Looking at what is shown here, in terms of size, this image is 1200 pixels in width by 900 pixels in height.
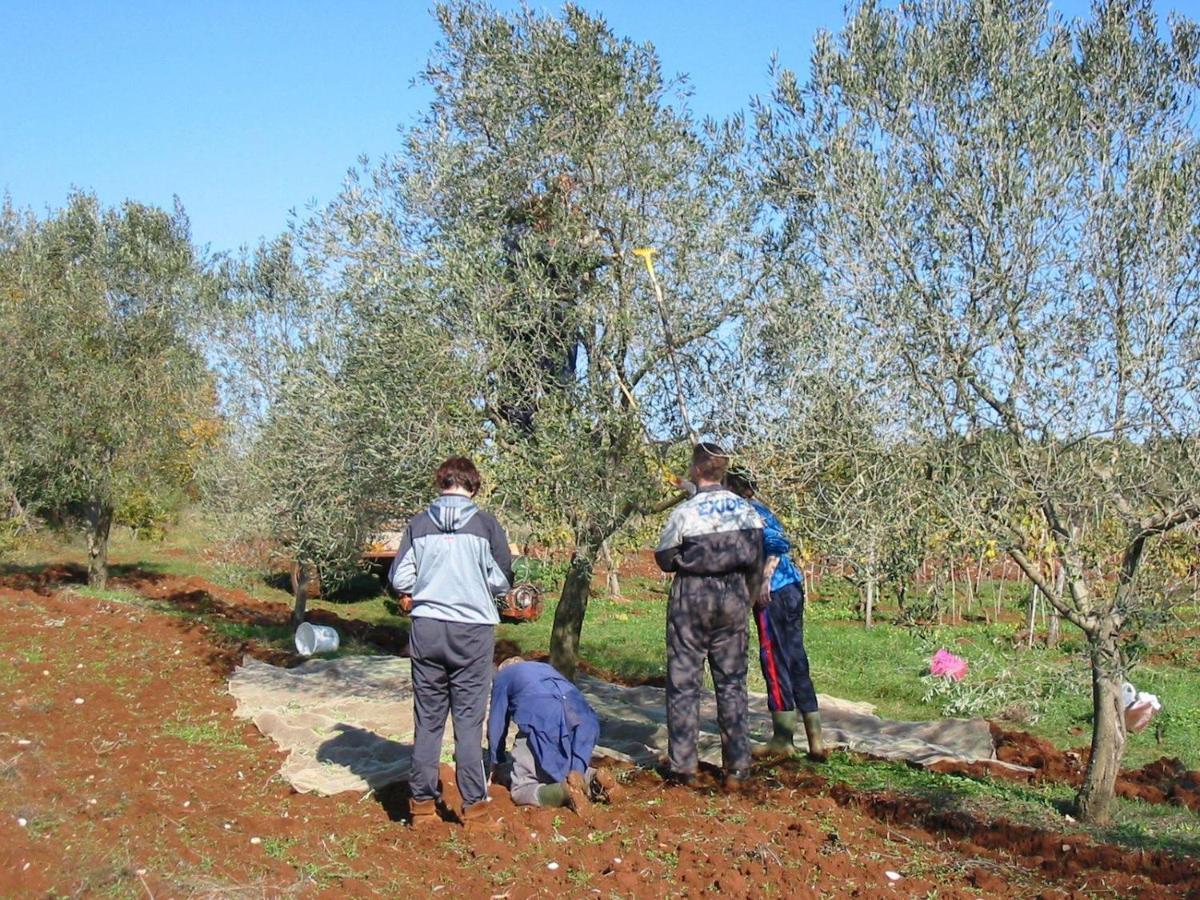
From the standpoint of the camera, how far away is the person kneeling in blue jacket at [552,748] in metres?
6.41

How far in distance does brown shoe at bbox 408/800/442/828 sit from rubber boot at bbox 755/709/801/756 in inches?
92.7

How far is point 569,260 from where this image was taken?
8.89 m

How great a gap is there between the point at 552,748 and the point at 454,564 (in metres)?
1.25

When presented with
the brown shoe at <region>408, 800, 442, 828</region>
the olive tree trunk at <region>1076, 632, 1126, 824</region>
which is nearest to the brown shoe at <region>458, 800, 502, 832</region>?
the brown shoe at <region>408, 800, 442, 828</region>

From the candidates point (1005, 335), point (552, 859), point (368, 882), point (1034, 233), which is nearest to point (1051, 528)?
point (1005, 335)

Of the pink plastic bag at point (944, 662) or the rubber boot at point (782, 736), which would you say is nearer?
the rubber boot at point (782, 736)

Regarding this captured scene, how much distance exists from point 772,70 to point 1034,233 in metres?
2.12

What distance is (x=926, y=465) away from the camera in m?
6.26

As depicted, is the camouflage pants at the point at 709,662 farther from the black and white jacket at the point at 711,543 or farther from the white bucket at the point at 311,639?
the white bucket at the point at 311,639

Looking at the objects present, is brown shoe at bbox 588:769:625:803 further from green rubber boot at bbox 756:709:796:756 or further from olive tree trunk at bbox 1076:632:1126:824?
olive tree trunk at bbox 1076:632:1126:824

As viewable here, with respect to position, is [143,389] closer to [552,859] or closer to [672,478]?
[672,478]

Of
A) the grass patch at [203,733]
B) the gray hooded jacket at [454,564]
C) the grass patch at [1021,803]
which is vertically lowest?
the grass patch at [203,733]

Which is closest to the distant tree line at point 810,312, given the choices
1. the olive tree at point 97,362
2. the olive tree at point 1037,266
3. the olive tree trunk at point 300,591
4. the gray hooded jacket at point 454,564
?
the olive tree at point 1037,266

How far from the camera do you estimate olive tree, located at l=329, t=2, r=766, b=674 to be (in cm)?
853
